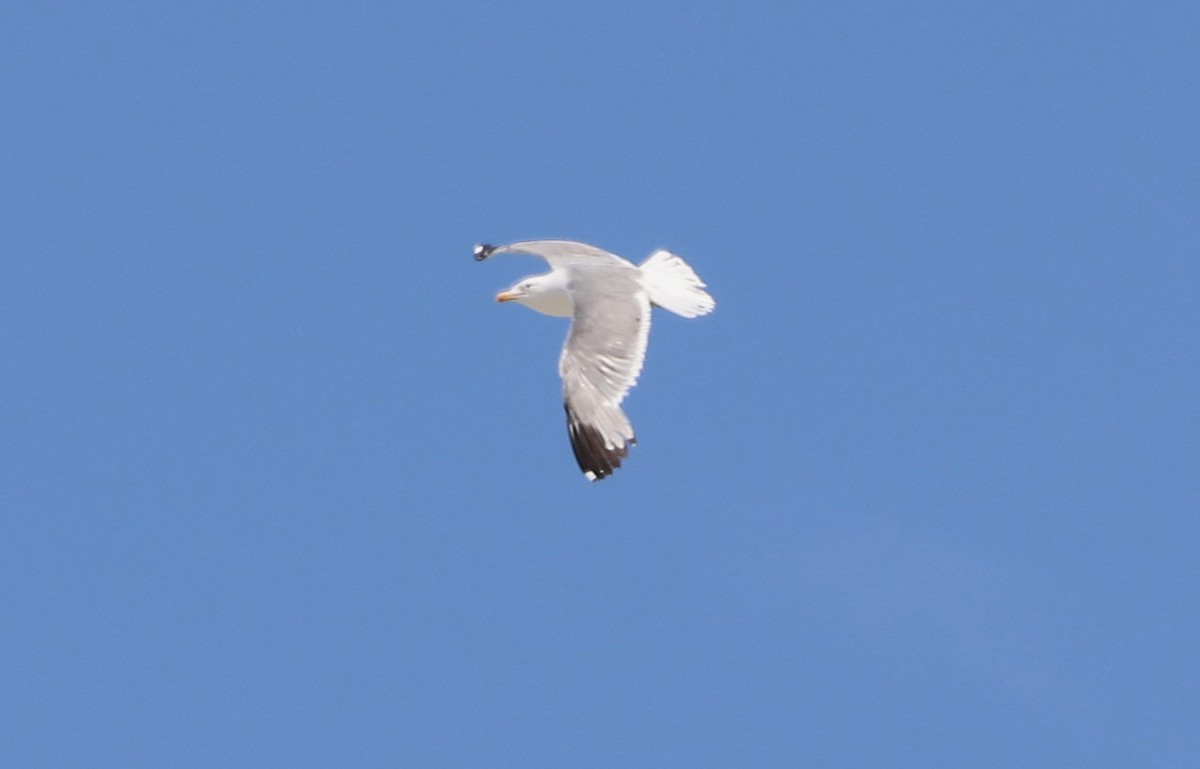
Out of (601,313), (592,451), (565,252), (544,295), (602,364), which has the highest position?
(565,252)

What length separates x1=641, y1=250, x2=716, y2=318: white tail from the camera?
14.2 metres

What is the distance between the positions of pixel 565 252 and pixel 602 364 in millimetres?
2154

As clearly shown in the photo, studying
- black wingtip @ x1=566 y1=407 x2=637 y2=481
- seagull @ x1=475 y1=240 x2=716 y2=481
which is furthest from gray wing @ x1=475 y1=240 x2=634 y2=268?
black wingtip @ x1=566 y1=407 x2=637 y2=481

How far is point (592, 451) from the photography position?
1260 cm

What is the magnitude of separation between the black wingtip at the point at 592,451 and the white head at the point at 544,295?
4.97ft

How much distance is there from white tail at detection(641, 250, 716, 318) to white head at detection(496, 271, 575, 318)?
1.68 ft

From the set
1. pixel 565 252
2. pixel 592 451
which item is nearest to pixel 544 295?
pixel 565 252

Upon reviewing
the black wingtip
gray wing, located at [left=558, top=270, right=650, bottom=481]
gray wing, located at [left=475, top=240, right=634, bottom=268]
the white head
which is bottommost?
the black wingtip

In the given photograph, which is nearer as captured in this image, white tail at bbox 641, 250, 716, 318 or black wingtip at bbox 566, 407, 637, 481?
black wingtip at bbox 566, 407, 637, 481

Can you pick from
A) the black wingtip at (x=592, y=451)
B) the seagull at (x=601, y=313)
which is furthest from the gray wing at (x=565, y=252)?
the black wingtip at (x=592, y=451)

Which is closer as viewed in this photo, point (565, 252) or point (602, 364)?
point (602, 364)

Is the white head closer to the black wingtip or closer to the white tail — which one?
the white tail

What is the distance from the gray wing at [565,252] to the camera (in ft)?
48.4

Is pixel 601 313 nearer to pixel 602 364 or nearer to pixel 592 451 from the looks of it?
pixel 602 364
